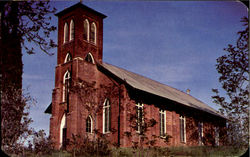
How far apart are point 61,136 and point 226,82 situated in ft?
57.0

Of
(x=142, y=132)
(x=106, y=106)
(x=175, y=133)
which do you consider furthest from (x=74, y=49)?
(x=142, y=132)

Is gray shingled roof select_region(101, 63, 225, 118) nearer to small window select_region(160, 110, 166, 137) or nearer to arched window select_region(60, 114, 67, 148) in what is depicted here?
small window select_region(160, 110, 166, 137)

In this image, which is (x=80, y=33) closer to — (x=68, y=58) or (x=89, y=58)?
(x=89, y=58)

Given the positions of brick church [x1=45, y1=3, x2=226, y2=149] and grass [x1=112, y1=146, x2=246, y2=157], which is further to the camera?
brick church [x1=45, y1=3, x2=226, y2=149]

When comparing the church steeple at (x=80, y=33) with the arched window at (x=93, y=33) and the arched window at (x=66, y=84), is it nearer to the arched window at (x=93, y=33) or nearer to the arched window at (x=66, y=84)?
the arched window at (x=93, y=33)

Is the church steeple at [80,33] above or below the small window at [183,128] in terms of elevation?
above

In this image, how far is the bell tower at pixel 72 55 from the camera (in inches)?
1153

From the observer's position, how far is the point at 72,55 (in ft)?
98.6

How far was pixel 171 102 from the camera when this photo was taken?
32156mm

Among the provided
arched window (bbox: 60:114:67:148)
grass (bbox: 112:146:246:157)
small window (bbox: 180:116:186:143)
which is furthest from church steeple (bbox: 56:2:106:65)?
grass (bbox: 112:146:246:157)

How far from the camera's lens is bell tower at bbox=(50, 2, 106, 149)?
29281mm

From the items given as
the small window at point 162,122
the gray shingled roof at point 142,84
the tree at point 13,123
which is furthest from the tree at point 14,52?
the small window at point 162,122

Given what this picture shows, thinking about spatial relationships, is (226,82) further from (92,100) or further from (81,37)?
(81,37)

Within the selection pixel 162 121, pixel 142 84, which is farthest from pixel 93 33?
pixel 162 121
